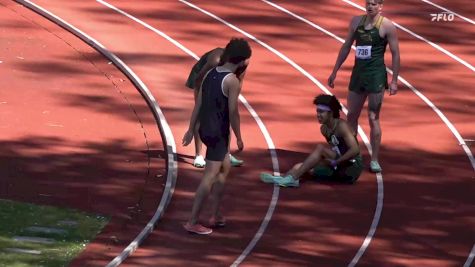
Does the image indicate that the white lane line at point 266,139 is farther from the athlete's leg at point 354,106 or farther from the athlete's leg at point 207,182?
the athlete's leg at point 354,106

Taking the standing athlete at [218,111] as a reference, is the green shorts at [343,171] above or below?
below

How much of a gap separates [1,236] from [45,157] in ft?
8.79

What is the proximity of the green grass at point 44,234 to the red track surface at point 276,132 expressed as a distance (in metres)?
0.25

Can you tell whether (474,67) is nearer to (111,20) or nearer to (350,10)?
(350,10)

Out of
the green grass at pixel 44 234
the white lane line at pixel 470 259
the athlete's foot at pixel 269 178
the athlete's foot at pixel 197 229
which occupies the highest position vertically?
the athlete's foot at pixel 269 178

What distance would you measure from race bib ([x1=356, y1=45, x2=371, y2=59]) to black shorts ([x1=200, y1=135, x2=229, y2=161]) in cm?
270

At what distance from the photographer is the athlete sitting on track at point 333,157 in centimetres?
1819

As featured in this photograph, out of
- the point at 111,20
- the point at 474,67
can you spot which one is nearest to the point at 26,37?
the point at 111,20

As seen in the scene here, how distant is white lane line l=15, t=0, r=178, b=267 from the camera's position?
1642 centimetres

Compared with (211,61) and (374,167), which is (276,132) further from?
(211,61)

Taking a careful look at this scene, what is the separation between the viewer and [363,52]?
1853cm

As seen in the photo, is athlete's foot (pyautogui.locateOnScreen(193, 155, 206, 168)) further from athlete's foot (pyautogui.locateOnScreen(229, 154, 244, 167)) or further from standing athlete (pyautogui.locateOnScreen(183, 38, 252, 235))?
standing athlete (pyautogui.locateOnScreen(183, 38, 252, 235))
